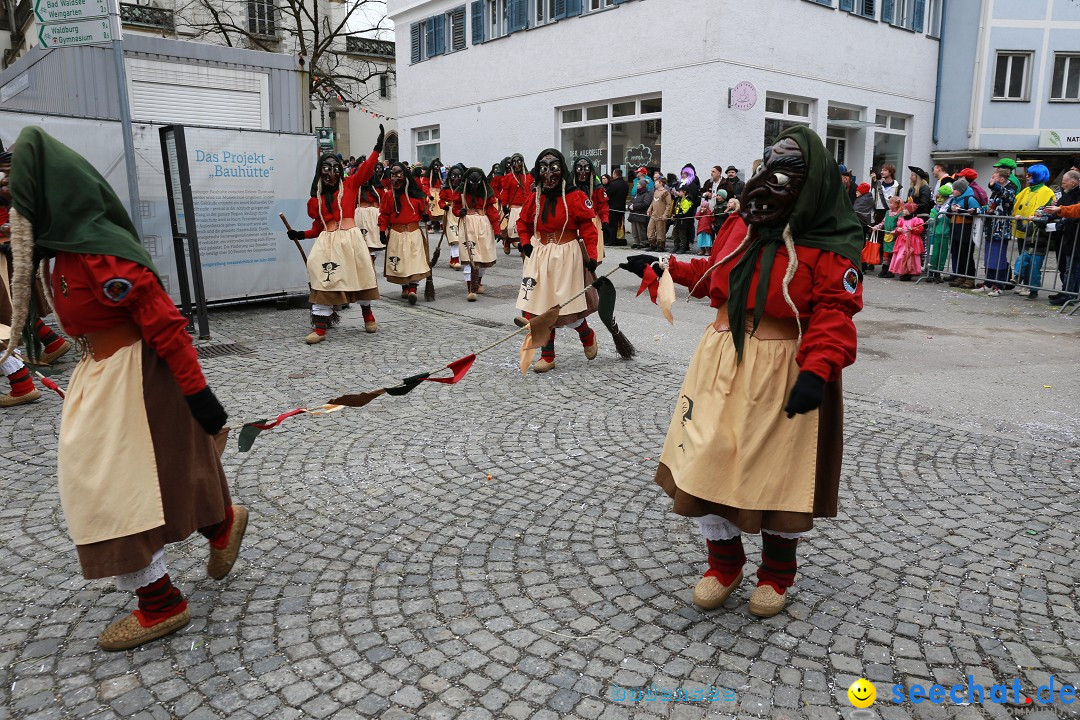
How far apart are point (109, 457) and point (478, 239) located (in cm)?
935

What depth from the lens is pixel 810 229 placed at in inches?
117

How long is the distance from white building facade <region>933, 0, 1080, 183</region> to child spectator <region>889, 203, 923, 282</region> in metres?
12.9

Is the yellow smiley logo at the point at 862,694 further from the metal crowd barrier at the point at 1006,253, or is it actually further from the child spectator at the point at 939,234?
the child spectator at the point at 939,234

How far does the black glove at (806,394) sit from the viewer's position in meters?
2.72

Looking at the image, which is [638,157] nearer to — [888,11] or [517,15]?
[517,15]

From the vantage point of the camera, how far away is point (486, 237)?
1216cm

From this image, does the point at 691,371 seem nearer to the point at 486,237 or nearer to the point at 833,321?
the point at 833,321

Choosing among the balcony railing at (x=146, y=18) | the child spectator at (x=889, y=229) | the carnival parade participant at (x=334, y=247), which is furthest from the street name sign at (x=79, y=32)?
the balcony railing at (x=146, y=18)

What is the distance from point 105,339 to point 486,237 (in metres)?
9.41

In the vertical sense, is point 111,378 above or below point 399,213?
below

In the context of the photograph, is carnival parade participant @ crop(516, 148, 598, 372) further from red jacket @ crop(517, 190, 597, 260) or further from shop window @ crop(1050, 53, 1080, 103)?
shop window @ crop(1050, 53, 1080, 103)

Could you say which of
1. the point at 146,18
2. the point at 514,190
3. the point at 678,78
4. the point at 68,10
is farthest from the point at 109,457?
the point at 146,18

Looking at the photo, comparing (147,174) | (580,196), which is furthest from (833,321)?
(147,174)

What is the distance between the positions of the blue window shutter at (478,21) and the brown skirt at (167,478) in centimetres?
2356
